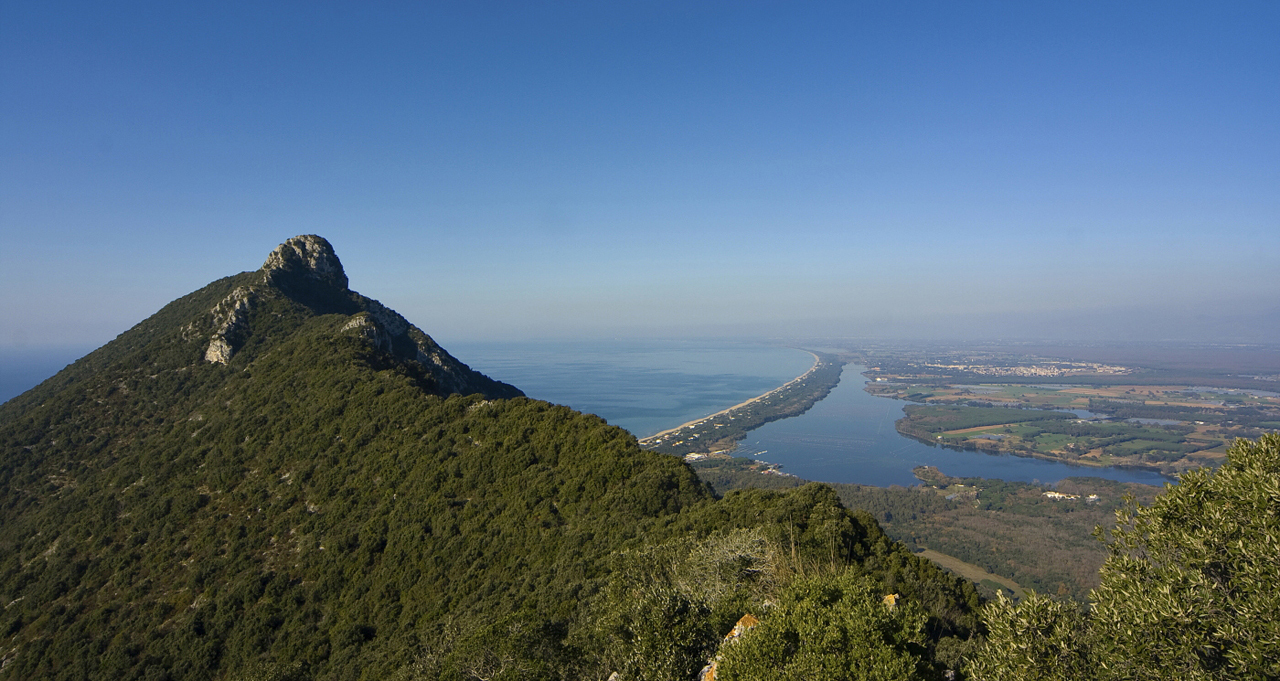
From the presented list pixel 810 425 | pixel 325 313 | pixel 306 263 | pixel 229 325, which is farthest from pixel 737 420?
pixel 229 325

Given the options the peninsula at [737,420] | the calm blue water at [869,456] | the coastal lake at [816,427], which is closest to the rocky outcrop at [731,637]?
the peninsula at [737,420]

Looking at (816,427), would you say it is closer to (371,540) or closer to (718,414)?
(718,414)

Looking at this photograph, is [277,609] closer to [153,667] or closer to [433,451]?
[153,667]

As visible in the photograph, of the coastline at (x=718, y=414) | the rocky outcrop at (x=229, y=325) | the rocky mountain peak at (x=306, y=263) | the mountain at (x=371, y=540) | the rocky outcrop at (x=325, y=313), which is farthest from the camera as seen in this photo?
the coastline at (x=718, y=414)

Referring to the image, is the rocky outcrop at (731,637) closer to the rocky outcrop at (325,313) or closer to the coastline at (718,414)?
the rocky outcrop at (325,313)

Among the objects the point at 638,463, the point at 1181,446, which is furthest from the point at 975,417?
the point at 638,463

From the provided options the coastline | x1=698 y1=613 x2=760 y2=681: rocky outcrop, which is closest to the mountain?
x1=698 y1=613 x2=760 y2=681: rocky outcrop

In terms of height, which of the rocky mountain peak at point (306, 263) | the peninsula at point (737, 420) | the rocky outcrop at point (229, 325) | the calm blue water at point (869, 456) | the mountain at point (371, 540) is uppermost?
the rocky mountain peak at point (306, 263)

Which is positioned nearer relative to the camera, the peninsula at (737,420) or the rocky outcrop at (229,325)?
the rocky outcrop at (229,325)

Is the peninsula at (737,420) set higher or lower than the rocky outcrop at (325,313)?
lower
